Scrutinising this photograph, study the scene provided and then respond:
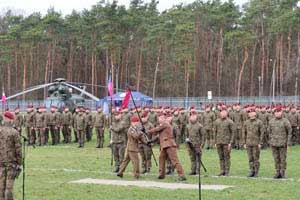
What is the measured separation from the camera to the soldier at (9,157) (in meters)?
12.0

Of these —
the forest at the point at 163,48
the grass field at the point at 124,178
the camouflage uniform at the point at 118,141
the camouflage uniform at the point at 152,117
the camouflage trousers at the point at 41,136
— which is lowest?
the grass field at the point at 124,178

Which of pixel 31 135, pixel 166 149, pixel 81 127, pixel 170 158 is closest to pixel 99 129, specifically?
pixel 81 127

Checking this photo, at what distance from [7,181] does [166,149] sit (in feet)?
17.7

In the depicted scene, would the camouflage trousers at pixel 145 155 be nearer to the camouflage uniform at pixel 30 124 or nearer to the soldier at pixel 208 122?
the soldier at pixel 208 122

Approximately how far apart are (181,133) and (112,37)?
36331mm

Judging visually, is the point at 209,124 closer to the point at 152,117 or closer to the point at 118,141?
the point at 152,117

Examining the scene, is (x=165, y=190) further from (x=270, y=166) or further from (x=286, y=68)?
(x=286, y=68)

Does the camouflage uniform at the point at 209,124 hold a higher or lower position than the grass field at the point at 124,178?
higher

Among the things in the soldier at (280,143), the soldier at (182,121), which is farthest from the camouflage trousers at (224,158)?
the soldier at (182,121)

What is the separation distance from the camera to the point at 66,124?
30062 millimetres

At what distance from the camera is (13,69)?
7238 cm

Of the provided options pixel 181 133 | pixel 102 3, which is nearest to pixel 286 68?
pixel 102 3

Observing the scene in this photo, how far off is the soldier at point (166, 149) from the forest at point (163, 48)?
45.6m

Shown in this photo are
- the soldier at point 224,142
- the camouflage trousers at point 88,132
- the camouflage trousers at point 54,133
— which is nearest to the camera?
the soldier at point 224,142
